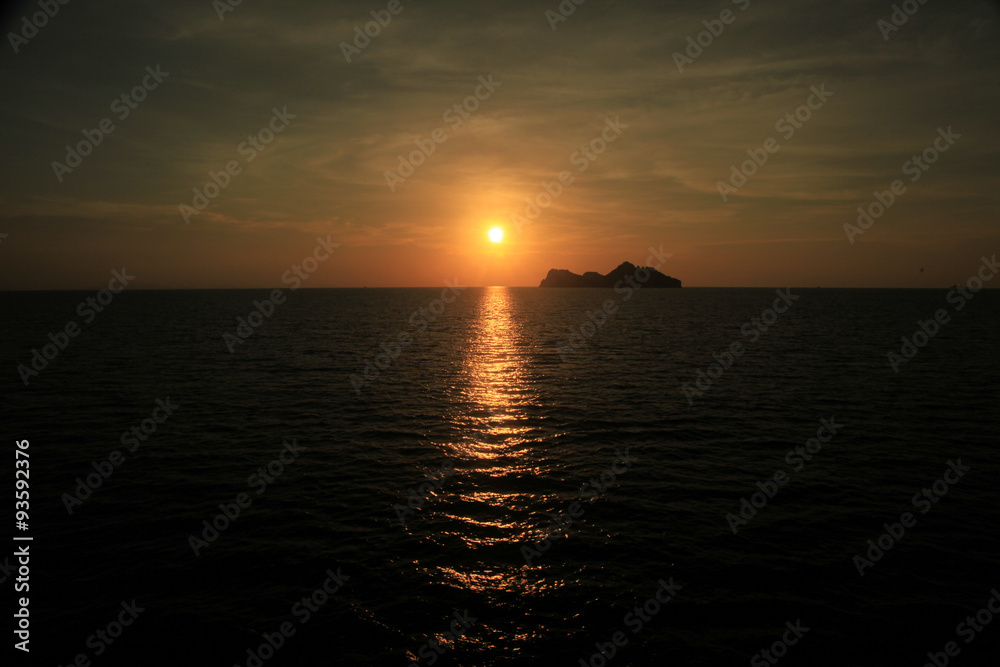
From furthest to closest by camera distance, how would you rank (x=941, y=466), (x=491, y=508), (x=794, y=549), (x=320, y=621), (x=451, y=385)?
(x=451, y=385), (x=941, y=466), (x=491, y=508), (x=794, y=549), (x=320, y=621)

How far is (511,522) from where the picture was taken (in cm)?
1741

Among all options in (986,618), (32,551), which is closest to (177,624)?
(32,551)

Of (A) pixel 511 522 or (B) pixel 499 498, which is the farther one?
(B) pixel 499 498

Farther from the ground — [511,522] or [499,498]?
[499,498]

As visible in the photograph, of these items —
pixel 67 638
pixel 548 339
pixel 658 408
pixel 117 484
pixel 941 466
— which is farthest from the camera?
pixel 548 339

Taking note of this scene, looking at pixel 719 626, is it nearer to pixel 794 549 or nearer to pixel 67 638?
pixel 794 549

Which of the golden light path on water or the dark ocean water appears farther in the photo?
the golden light path on water

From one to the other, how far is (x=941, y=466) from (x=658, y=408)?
1409 centimetres

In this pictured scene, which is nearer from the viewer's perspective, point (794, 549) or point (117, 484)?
point (794, 549)

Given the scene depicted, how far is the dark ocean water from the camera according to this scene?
1201cm

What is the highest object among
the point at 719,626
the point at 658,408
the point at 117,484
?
the point at 658,408

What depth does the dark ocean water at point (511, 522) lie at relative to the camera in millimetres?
12008

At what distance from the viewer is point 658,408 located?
3253 cm

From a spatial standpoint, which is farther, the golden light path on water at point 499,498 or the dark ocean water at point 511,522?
the golden light path on water at point 499,498
